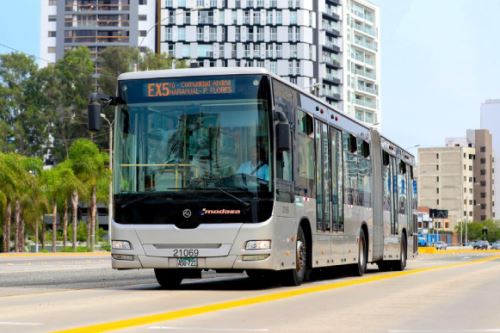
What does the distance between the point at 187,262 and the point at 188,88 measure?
9.80 ft

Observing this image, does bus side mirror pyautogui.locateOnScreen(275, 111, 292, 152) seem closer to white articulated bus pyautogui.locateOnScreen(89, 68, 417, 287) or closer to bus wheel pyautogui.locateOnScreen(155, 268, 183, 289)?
white articulated bus pyautogui.locateOnScreen(89, 68, 417, 287)

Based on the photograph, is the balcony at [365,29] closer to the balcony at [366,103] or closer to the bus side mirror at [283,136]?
the balcony at [366,103]

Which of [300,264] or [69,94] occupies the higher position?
[69,94]

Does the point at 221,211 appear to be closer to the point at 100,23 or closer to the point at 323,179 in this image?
the point at 323,179

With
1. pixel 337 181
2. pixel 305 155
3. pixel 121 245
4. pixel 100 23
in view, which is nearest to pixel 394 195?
pixel 337 181

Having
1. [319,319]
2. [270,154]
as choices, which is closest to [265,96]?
[270,154]

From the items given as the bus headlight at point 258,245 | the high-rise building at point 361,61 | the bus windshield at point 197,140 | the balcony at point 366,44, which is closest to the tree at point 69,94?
the high-rise building at point 361,61

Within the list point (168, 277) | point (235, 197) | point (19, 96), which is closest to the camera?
point (235, 197)

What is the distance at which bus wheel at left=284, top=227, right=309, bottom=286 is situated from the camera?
2005cm

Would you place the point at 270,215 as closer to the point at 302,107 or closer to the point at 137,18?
the point at 302,107

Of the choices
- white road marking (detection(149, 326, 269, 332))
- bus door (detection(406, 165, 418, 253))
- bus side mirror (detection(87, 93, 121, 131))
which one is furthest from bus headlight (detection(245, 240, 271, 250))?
bus door (detection(406, 165, 418, 253))

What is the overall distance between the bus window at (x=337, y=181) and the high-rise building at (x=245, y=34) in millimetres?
131967

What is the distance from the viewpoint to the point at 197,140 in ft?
60.8

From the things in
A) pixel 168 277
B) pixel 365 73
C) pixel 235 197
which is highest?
pixel 365 73
